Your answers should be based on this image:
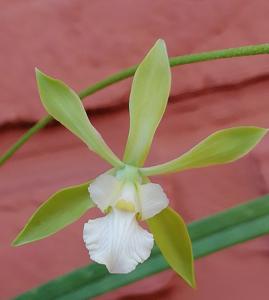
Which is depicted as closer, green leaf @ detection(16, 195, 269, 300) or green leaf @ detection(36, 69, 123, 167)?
green leaf @ detection(36, 69, 123, 167)

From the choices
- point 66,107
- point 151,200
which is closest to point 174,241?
point 151,200

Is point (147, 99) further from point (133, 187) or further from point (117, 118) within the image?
point (117, 118)

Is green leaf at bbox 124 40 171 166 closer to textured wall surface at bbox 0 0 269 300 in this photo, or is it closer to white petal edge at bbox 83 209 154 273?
white petal edge at bbox 83 209 154 273

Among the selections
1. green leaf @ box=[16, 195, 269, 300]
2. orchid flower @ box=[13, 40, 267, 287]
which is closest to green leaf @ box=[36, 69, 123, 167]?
orchid flower @ box=[13, 40, 267, 287]

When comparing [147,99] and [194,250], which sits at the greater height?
[147,99]

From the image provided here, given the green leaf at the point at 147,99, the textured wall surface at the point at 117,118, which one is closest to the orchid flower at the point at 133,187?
the green leaf at the point at 147,99

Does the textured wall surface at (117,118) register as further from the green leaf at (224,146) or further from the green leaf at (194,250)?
the green leaf at (224,146)
